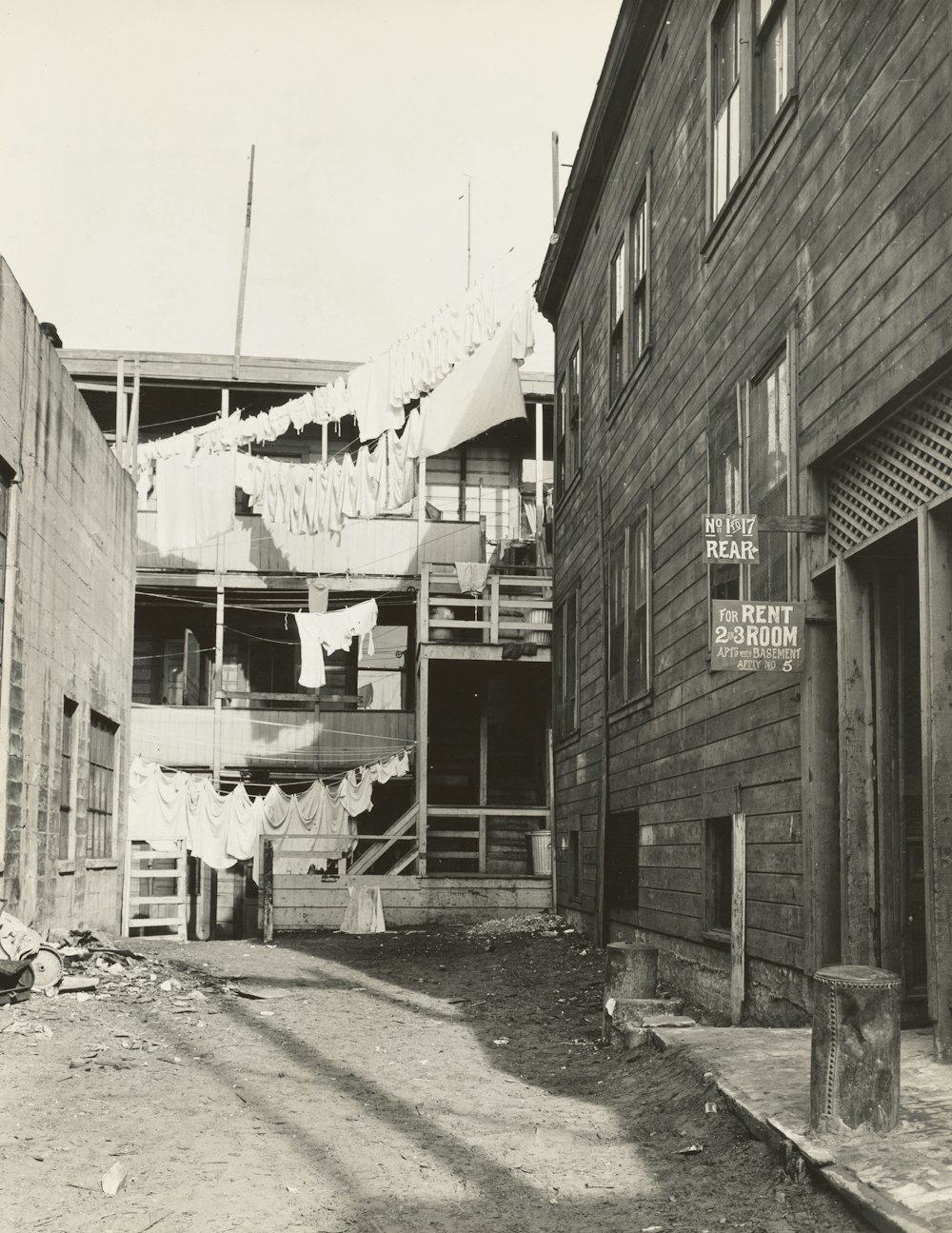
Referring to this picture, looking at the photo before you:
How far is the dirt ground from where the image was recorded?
5215mm

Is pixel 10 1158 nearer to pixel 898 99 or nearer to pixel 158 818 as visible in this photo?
pixel 898 99

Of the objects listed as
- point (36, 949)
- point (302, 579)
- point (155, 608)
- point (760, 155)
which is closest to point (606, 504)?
point (760, 155)

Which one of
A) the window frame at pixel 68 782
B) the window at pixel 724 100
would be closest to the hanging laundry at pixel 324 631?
the window frame at pixel 68 782

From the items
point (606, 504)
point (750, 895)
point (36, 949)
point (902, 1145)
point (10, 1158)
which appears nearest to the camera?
point (902, 1145)

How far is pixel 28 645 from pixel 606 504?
6.67 metres

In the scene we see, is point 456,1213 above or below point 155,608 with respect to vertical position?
below

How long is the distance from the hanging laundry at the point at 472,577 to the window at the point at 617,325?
28.1 feet

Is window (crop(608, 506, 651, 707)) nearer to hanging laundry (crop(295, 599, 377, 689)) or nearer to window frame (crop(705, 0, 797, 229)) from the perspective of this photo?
window frame (crop(705, 0, 797, 229))

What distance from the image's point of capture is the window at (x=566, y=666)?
1723 centimetres

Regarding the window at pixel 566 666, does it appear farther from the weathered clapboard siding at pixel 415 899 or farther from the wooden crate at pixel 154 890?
the wooden crate at pixel 154 890

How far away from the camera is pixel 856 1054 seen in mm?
5090

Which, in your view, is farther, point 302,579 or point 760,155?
point 302,579

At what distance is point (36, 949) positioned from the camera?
34.6 feet

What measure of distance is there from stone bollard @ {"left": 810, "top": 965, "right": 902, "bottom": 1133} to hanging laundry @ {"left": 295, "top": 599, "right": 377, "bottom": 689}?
64.8ft
